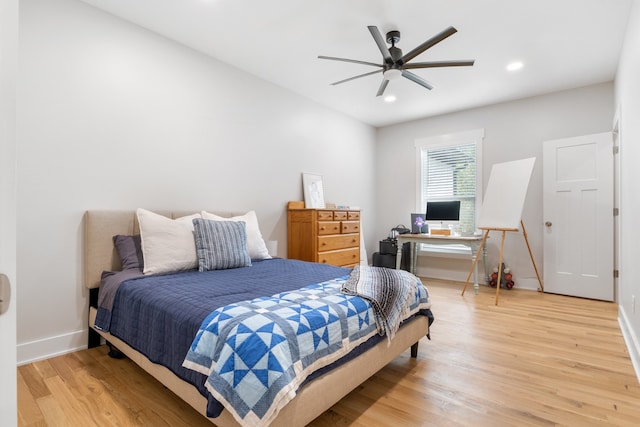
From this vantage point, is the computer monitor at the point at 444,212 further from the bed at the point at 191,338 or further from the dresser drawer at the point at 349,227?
the bed at the point at 191,338

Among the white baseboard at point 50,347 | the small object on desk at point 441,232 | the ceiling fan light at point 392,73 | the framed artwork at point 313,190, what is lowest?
the white baseboard at point 50,347

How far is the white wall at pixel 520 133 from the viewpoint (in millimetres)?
4105

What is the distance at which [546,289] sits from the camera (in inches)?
167

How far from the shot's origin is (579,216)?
4.00m

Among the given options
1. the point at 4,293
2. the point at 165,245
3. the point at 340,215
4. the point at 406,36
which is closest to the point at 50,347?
the point at 165,245

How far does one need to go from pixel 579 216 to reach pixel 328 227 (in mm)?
3179

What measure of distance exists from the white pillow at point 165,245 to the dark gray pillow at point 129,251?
4.2 inches

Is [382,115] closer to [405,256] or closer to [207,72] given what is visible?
[405,256]

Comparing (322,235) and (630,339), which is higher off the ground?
(322,235)

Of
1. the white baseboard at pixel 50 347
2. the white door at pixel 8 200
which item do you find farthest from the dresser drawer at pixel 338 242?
the white door at pixel 8 200

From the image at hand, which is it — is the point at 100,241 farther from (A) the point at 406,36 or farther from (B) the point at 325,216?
(A) the point at 406,36

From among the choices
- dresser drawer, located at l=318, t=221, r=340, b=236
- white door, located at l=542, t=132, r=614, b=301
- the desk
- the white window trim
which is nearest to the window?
the white window trim

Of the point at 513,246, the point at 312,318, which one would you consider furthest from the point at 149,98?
the point at 513,246

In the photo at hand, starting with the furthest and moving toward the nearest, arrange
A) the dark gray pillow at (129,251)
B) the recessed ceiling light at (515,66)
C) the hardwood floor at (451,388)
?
1. the recessed ceiling light at (515,66)
2. the dark gray pillow at (129,251)
3. the hardwood floor at (451,388)
